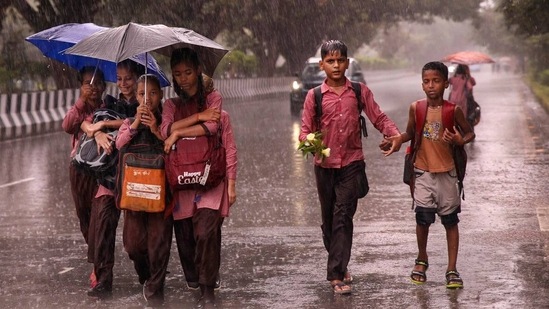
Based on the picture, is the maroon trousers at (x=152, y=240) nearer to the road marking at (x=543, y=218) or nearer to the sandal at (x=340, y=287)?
the sandal at (x=340, y=287)

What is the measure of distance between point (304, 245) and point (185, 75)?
272 cm

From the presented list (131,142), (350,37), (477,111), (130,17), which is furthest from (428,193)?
(350,37)

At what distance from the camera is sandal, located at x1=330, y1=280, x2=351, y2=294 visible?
7223 mm

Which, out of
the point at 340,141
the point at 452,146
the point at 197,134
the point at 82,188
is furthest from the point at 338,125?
the point at 82,188

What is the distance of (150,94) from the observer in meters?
7.05

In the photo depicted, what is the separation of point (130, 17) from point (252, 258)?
27.9 meters

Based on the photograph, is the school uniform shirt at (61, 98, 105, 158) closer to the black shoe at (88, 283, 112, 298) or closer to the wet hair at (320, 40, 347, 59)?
the black shoe at (88, 283, 112, 298)

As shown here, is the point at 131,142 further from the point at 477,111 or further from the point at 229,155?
the point at 477,111

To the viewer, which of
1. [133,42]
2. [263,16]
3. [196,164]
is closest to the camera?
[133,42]

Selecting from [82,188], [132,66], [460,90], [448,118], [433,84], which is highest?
[132,66]

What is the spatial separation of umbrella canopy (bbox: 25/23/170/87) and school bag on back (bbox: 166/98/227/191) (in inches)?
33.9

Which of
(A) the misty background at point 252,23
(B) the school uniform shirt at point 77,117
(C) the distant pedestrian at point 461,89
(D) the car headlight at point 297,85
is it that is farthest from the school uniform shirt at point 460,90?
(D) the car headlight at point 297,85

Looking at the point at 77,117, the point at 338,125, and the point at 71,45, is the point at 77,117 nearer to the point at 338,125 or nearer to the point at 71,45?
the point at 71,45

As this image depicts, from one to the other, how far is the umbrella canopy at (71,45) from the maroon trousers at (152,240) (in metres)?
1.13
